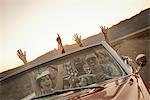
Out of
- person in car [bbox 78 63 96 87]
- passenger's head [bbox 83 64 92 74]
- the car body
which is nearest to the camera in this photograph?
the car body

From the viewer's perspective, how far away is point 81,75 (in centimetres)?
287

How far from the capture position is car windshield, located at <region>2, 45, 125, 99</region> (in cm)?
279

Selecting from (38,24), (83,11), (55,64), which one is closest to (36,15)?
(38,24)

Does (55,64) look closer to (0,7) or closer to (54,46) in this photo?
(0,7)

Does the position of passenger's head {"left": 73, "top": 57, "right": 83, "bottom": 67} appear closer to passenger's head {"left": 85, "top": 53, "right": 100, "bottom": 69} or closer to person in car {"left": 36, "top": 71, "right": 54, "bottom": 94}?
passenger's head {"left": 85, "top": 53, "right": 100, "bottom": 69}

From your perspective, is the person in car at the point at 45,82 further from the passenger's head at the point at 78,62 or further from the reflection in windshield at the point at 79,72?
the passenger's head at the point at 78,62

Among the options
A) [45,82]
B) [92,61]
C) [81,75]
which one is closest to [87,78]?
[81,75]

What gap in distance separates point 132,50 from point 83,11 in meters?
3.50

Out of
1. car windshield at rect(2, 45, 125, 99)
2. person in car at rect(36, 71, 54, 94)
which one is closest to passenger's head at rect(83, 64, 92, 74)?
car windshield at rect(2, 45, 125, 99)

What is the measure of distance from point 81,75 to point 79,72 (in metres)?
0.05

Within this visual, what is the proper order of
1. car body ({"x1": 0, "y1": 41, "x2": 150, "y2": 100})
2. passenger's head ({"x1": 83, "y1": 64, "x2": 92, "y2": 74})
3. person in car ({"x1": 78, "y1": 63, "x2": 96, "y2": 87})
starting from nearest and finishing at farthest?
1. car body ({"x1": 0, "y1": 41, "x2": 150, "y2": 100})
2. person in car ({"x1": 78, "y1": 63, "x2": 96, "y2": 87})
3. passenger's head ({"x1": 83, "y1": 64, "x2": 92, "y2": 74})

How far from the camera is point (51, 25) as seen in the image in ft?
24.8

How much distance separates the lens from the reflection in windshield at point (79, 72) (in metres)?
2.79

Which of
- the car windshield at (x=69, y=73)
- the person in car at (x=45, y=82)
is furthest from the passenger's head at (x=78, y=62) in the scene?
the person in car at (x=45, y=82)
